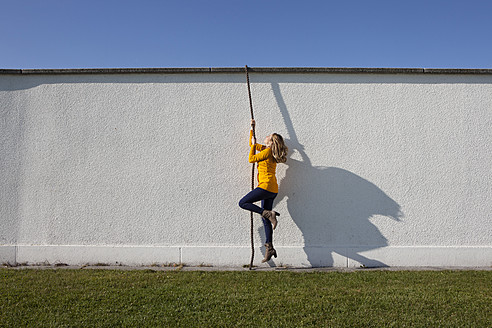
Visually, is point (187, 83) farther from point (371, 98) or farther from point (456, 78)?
point (456, 78)

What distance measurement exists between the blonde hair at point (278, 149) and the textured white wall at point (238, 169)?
0.43 meters

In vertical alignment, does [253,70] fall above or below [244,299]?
above

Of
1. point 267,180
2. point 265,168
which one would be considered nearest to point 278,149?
point 265,168

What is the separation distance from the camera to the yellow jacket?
5.26 meters

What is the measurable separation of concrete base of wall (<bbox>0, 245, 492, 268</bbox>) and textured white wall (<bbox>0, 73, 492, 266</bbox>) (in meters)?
0.01

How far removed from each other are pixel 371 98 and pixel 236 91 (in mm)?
1897

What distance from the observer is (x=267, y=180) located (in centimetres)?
527

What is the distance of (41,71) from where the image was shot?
5.84 meters

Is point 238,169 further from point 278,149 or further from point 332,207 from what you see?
point 332,207

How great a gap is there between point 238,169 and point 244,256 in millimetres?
1199

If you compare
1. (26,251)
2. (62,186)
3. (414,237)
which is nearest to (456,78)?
(414,237)

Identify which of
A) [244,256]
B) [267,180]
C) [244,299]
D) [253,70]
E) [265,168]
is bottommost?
[244,299]

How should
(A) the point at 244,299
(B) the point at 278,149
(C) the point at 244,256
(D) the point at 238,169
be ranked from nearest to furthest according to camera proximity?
(A) the point at 244,299, (B) the point at 278,149, (C) the point at 244,256, (D) the point at 238,169

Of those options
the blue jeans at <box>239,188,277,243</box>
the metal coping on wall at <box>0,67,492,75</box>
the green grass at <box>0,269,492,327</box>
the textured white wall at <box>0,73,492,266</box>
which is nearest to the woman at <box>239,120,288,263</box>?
the blue jeans at <box>239,188,277,243</box>
